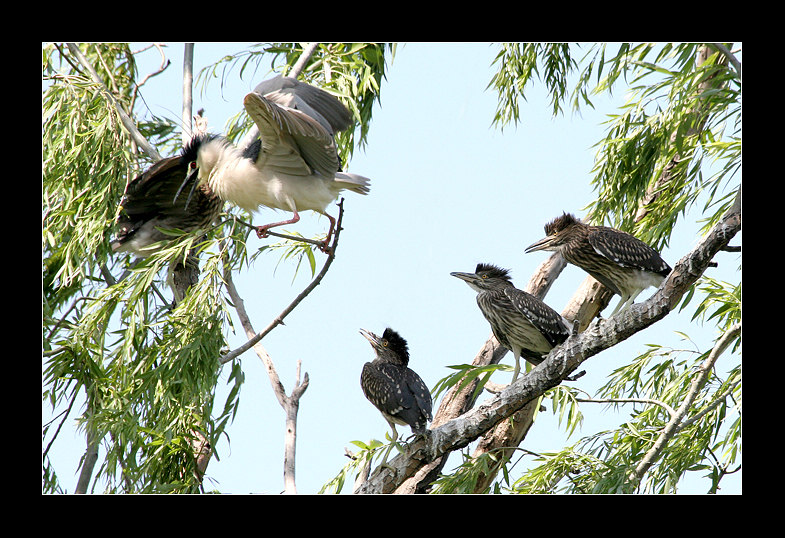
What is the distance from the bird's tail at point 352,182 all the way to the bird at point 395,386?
88 centimetres

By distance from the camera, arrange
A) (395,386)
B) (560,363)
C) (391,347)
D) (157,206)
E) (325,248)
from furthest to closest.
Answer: (391,347) < (157,206) < (395,386) < (325,248) < (560,363)

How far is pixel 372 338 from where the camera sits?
14.2 ft

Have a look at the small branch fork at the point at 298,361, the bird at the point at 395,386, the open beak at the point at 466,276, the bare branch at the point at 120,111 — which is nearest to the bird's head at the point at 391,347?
the bird at the point at 395,386

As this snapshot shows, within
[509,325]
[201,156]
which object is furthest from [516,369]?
[201,156]

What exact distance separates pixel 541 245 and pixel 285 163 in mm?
1343

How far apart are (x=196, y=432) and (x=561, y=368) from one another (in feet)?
5.53

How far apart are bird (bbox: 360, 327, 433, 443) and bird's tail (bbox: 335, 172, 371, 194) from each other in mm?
877

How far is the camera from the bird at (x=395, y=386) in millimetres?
3646

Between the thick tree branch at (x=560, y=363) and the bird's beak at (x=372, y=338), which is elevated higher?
the bird's beak at (x=372, y=338)

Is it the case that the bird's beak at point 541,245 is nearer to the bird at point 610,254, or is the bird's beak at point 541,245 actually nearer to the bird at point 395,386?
the bird at point 610,254

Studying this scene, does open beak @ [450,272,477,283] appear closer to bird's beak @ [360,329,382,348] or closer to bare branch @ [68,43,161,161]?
bird's beak @ [360,329,382,348]

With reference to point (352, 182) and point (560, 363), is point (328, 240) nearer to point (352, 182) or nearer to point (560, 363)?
point (352, 182)

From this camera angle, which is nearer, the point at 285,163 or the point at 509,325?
the point at 285,163

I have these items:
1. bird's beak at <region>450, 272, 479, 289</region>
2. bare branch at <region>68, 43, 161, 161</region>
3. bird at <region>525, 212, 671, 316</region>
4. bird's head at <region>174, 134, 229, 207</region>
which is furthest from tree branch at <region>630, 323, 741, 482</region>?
bare branch at <region>68, 43, 161, 161</region>
